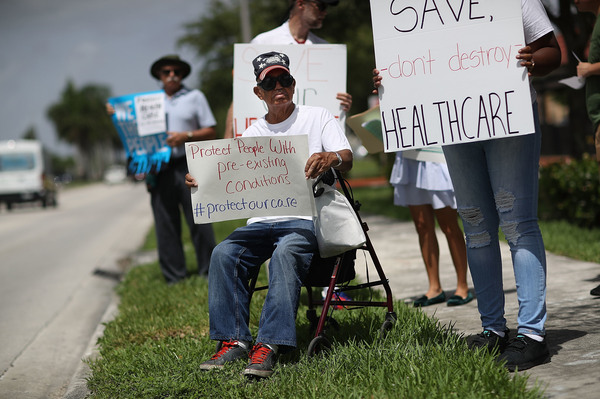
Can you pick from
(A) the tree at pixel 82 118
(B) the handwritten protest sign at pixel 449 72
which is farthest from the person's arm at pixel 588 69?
(A) the tree at pixel 82 118

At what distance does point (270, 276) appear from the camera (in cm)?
375

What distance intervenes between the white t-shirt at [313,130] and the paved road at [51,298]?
206 cm

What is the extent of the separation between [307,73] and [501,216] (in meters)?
2.08

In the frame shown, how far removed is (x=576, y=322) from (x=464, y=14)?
1.86 meters

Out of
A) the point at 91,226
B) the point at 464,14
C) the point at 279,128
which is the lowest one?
the point at 91,226

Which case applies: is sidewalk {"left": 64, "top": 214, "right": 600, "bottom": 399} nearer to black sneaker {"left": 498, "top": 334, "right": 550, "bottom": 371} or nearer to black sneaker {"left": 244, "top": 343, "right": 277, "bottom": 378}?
black sneaker {"left": 498, "top": 334, "right": 550, "bottom": 371}

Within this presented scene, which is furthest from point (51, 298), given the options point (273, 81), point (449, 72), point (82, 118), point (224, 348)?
point (82, 118)

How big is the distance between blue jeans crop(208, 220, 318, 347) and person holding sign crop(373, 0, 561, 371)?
850mm

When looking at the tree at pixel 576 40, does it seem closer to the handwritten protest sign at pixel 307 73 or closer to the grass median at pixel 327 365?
the handwritten protest sign at pixel 307 73

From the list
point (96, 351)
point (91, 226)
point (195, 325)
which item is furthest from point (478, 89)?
point (91, 226)

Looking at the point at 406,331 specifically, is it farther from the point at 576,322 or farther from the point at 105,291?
the point at 105,291

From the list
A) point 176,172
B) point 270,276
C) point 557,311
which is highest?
point 176,172

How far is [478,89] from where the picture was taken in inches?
140

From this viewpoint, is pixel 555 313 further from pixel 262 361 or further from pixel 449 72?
pixel 262 361
